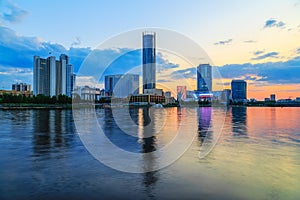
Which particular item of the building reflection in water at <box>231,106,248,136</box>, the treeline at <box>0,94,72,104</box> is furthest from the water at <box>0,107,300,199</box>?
the treeline at <box>0,94,72,104</box>

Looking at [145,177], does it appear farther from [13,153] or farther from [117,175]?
[13,153]

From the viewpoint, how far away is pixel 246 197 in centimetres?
819

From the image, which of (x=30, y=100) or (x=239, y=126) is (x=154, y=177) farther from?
(x=30, y=100)

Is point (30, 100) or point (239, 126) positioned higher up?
point (30, 100)

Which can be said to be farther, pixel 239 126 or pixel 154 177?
pixel 239 126

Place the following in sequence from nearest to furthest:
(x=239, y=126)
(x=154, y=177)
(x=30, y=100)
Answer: (x=154, y=177) → (x=239, y=126) → (x=30, y=100)

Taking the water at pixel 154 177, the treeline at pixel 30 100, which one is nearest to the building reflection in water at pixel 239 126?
the water at pixel 154 177

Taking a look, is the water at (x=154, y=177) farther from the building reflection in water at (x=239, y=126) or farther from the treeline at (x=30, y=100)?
the treeline at (x=30, y=100)

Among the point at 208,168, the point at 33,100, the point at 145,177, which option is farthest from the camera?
the point at 33,100

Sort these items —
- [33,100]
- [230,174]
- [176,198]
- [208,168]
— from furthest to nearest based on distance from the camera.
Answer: [33,100] → [208,168] → [230,174] → [176,198]

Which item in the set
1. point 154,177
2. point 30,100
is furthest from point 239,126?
point 30,100

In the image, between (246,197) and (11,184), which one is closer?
(246,197)

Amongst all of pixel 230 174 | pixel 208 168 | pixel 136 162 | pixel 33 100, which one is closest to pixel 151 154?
pixel 136 162

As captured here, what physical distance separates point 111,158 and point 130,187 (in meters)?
4.54
